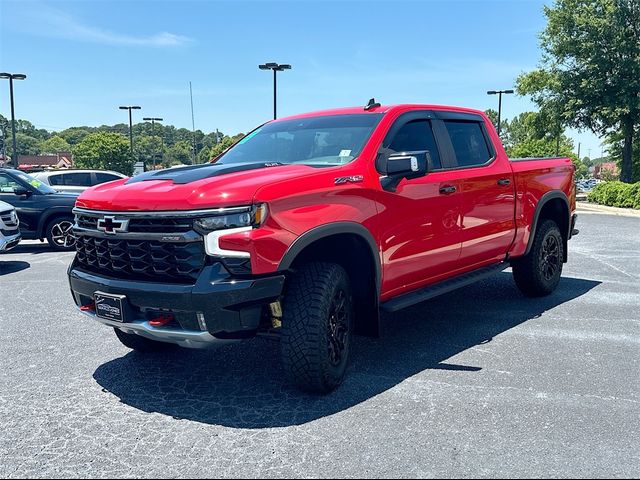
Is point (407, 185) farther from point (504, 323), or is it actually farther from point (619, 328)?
point (619, 328)

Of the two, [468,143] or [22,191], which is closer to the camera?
[468,143]

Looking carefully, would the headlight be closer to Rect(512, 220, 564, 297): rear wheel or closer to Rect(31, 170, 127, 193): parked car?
Rect(512, 220, 564, 297): rear wheel

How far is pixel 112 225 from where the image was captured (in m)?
Result: 3.53

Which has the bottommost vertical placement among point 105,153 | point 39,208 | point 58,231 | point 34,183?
point 58,231

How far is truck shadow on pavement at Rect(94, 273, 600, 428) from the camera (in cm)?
352

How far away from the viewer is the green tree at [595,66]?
29.0 metres

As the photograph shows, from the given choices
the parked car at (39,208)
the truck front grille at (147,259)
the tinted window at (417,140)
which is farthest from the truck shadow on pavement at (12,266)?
the tinted window at (417,140)

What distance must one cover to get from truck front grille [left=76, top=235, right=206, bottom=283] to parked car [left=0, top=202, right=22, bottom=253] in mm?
6166

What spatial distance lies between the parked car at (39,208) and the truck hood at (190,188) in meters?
7.78

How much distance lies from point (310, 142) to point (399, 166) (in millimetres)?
Result: 904

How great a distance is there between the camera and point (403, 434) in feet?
10.3

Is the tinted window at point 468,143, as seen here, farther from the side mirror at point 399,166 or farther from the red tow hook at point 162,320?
the red tow hook at point 162,320

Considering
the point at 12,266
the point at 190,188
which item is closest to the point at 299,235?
the point at 190,188

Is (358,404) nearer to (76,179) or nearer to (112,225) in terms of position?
(112,225)
